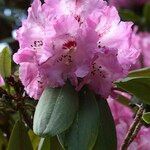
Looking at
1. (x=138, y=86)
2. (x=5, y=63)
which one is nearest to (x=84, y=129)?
(x=138, y=86)

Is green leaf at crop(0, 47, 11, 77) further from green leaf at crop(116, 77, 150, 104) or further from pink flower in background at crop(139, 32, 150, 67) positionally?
pink flower in background at crop(139, 32, 150, 67)

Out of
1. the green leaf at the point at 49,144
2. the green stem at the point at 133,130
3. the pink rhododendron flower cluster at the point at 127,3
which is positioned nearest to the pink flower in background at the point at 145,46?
the pink rhododendron flower cluster at the point at 127,3

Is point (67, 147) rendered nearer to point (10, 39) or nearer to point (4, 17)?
point (10, 39)

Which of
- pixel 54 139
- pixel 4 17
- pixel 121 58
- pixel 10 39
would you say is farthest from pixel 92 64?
pixel 4 17

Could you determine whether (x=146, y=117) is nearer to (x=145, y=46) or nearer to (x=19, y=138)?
(x=19, y=138)

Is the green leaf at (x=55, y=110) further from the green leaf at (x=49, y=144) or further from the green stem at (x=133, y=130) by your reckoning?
the green stem at (x=133, y=130)

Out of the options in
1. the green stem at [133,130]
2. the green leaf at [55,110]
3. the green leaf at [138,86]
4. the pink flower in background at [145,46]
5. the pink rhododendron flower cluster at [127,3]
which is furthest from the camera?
the pink rhododendron flower cluster at [127,3]

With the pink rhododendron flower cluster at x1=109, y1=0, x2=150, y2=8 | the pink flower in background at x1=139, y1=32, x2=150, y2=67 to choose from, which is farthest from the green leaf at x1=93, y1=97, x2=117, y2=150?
the pink rhododendron flower cluster at x1=109, y1=0, x2=150, y2=8
